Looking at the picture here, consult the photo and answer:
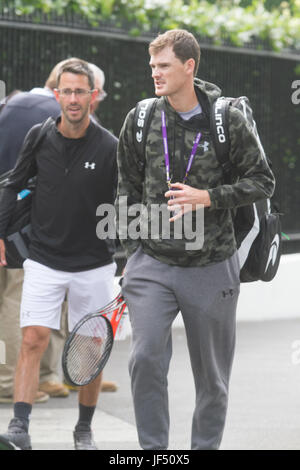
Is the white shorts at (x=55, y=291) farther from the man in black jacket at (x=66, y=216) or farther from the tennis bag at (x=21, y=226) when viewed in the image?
the tennis bag at (x=21, y=226)

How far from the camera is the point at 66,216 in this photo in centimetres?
589

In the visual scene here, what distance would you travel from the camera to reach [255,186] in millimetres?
4875

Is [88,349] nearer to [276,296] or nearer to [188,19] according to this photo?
[276,296]

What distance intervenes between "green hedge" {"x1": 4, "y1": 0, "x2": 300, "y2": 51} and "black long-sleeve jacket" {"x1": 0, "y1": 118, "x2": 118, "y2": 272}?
4306 mm

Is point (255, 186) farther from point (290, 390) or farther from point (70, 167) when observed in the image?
point (290, 390)

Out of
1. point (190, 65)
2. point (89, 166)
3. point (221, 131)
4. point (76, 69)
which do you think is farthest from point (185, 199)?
point (76, 69)

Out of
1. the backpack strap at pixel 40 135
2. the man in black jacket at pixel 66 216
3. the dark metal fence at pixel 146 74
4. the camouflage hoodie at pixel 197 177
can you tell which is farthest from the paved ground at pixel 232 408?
the dark metal fence at pixel 146 74

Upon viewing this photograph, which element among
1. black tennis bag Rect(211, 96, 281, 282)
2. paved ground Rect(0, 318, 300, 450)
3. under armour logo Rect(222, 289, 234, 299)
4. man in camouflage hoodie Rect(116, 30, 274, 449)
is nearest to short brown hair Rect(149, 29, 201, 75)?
man in camouflage hoodie Rect(116, 30, 274, 449)

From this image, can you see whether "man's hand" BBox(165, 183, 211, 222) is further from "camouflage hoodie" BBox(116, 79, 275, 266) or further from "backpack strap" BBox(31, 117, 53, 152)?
"backpack strap" BBox(31, 117, 53, 152)

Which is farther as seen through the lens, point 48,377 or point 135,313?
point 48,377

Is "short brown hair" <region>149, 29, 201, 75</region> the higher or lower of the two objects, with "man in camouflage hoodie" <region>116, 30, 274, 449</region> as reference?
higher

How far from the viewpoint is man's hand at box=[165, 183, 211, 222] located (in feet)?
15.5

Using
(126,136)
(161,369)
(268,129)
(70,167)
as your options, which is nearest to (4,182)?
(70,167)
